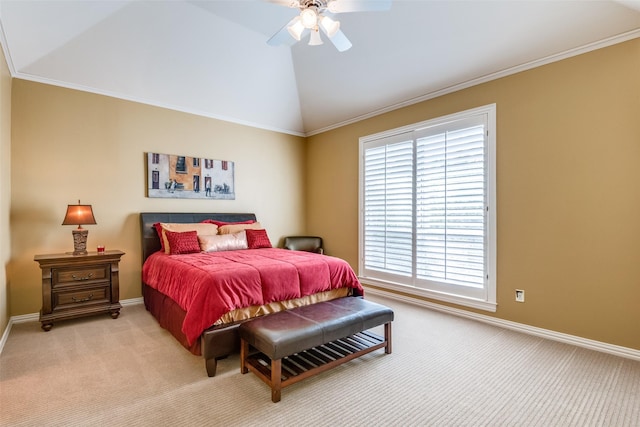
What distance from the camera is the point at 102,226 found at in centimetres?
400

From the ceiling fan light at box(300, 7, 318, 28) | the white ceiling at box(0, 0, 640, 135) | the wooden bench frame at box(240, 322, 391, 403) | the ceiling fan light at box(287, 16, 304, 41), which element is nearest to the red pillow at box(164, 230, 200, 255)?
the wooden bench frame at box(240, 322, 391, 403)

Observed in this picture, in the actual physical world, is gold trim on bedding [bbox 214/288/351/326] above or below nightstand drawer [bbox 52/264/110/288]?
below

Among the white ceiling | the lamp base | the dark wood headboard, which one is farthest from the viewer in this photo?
the dark wood headboard

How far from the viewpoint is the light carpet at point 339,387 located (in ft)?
6.23

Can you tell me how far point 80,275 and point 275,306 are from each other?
2.39m

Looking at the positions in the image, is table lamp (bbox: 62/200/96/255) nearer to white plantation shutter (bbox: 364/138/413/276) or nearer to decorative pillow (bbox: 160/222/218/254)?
decorative pillow (bbox: 160/222/218/254)

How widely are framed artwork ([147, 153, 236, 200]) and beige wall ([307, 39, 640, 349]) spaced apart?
11.9 feet

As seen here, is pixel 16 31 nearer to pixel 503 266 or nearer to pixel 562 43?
pixel 562 43

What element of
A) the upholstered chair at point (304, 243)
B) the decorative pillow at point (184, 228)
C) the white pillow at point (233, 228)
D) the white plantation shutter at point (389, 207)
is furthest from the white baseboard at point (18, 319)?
the white plantation shutter at point (389, 207)

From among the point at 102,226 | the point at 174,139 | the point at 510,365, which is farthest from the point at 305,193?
the point at 510,365

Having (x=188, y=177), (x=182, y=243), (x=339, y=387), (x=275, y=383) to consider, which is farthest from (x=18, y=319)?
(x=339, y=387)

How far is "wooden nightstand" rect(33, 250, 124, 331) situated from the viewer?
3.26 meters

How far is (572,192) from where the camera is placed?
2988mm

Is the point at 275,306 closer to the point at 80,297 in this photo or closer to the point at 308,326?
the point at 308,326
